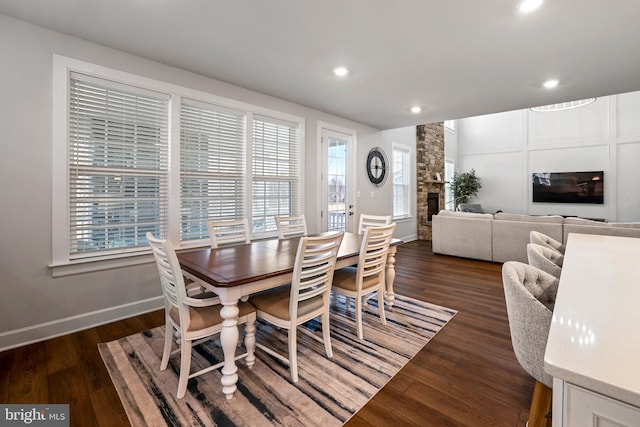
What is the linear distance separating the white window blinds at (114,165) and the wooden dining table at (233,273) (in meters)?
0.99

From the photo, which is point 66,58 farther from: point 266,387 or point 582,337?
point 582,337

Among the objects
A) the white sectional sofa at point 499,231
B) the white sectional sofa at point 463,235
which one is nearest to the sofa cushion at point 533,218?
the white sectional sofa at point 499,231

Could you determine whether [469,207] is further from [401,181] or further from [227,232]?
[227,232]

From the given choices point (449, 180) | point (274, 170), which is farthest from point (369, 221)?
point (449, 180)

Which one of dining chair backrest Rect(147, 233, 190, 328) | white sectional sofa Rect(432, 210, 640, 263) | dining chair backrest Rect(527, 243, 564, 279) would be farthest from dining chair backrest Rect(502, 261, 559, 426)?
white sectional sofa Rect(432, 210, 640, 263)

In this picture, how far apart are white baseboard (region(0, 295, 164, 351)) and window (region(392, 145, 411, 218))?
5138mm

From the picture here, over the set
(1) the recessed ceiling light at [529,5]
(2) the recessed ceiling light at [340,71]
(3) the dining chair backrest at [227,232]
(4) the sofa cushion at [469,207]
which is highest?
(2) the recessed ceiling light at [340,71]

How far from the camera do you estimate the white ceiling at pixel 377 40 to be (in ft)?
6.72

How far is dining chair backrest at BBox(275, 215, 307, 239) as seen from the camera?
3160 mm

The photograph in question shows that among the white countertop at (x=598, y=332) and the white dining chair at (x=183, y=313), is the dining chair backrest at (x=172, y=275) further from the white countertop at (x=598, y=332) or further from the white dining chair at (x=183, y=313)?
the white countertop at (x=598, y=332)

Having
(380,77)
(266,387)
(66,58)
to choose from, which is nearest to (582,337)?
(266,387)

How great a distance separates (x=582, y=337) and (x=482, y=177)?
33.1 ft

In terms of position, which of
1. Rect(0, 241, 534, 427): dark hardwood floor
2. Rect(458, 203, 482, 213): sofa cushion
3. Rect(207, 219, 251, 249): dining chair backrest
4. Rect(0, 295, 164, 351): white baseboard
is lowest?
Rect(0, 241, 534, 427): dark hardwood floor

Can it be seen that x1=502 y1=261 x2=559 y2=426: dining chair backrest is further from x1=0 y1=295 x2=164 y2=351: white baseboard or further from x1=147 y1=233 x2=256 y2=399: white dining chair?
x1=0 y1=295 x2=164 y2=351: white baseboard
